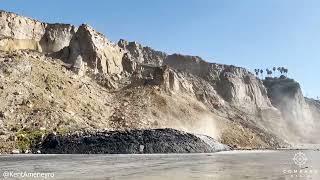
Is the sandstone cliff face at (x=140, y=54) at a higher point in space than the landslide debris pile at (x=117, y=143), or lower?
higher

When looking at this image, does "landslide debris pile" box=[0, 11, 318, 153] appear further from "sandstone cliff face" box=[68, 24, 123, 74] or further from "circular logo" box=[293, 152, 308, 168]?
"circular logo" box=[293, 152, 308, 168]

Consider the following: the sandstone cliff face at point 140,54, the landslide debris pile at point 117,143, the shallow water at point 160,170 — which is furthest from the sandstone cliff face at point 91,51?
the shallow water at point 160,170

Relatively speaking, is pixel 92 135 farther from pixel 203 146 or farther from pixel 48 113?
pixel 203 146

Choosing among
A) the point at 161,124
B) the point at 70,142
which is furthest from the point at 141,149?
the point at 161,124

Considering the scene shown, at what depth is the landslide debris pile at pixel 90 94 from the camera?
93.0 metres

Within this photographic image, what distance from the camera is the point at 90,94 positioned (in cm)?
11606

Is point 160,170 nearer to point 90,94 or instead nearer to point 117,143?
point 117,143

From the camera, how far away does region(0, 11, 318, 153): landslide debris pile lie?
9300cm

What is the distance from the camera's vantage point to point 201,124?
12581cm

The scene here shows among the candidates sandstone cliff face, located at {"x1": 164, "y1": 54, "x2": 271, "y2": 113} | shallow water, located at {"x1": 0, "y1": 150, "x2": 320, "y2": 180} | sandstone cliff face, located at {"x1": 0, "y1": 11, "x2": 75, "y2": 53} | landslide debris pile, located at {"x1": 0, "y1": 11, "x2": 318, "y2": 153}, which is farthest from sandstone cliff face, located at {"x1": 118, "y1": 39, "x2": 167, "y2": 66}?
shallow water, located at {"x1": 0, "y1": 150, "x2": 320, "y2": 180}

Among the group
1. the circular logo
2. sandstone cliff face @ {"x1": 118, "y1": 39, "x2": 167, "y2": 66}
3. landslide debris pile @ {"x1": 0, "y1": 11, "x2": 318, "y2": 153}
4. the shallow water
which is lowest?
the circular logo

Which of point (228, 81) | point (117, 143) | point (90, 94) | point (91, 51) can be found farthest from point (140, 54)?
point (117, 143)

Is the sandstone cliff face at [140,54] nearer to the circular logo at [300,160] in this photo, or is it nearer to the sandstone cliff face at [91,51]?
the sandstone cliff face at [91,51]

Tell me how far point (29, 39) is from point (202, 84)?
208ft
